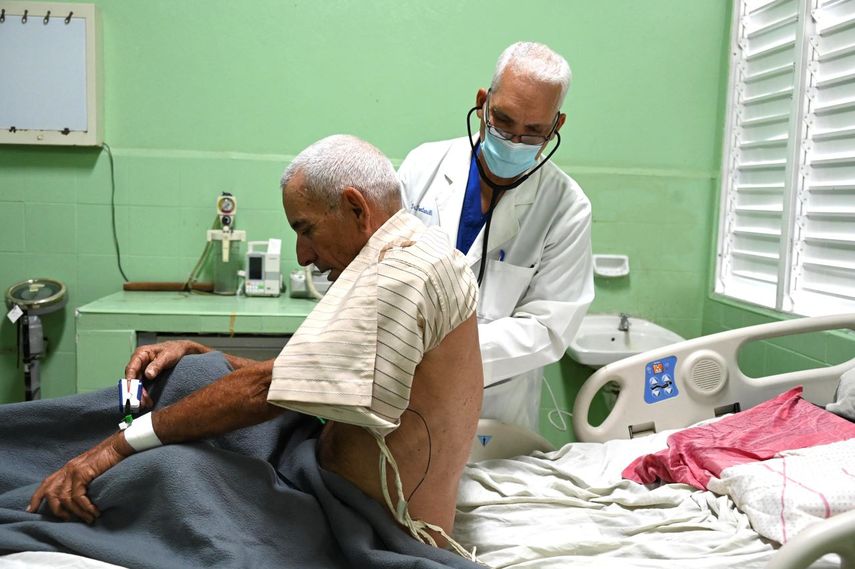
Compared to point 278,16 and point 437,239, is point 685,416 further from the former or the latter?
point 278,16

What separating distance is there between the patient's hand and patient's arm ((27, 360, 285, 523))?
217 mm

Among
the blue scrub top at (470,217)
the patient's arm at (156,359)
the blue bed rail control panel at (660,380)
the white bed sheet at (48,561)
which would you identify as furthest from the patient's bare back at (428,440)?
the blue bed rail control panel at (660,380)

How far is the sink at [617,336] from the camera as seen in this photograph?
123 inches

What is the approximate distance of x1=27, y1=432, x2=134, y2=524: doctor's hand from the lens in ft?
3.92

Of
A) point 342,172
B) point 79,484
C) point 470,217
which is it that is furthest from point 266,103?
point 79,484

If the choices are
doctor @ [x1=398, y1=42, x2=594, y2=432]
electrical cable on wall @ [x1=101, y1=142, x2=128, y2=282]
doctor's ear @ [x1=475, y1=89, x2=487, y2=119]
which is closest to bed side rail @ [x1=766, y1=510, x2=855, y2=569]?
doctor @ [x1=398, y1=42, x2=594, y2=432]

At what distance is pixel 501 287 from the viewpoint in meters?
1.99

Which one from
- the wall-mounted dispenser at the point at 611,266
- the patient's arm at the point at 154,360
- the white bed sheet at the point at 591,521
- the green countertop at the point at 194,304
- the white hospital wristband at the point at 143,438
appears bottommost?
the white bed sheet at the point at 591,521

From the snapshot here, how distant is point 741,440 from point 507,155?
0.90 meters

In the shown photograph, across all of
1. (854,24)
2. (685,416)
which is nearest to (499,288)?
(685,416)

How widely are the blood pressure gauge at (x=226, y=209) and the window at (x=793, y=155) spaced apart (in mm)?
2181

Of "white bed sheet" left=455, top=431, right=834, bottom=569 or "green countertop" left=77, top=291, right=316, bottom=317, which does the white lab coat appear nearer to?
"white bed sheet" left=455, top=431, right=834, bottom=569

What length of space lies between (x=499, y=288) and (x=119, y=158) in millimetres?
1935

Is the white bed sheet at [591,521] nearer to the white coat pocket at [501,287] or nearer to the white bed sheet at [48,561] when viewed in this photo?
the white coat pocket at [501,287]
